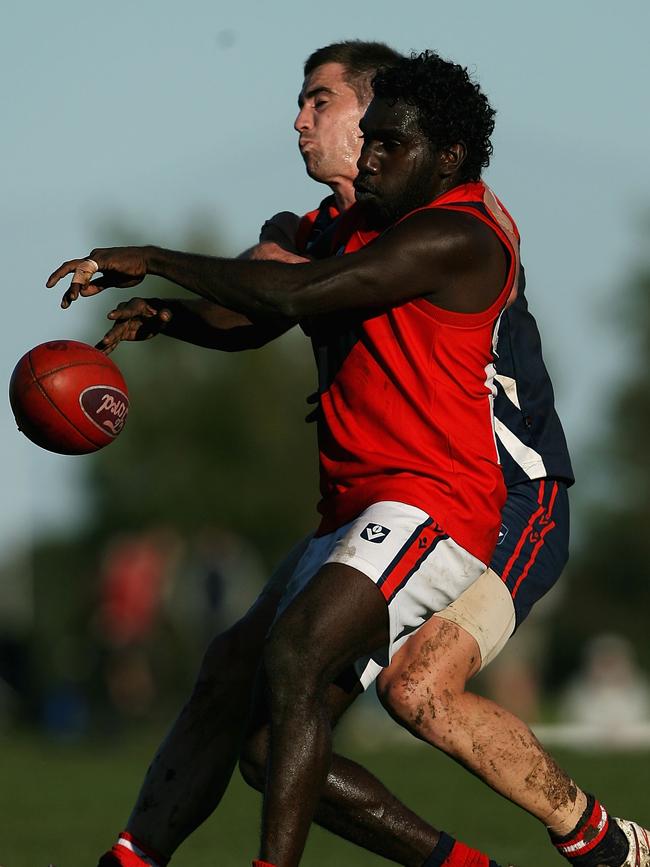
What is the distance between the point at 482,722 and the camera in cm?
595

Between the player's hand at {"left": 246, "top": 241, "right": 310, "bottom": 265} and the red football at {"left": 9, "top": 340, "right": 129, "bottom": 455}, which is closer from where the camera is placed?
the red football at {"left": 9, "top": 340, "right": 129, "bottom": 455}

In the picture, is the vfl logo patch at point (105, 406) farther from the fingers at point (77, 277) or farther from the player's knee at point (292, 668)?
the player's knee at point (292, 668)

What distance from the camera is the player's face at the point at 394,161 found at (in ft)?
19.0

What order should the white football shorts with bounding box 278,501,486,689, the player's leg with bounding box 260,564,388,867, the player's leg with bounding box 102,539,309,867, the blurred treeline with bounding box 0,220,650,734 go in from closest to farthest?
the player's leg with bounding box 260,564,388,867 < the white football shorts with bounding box 278,501,486,689 < the player's leg with bounding box 102,539,309,867 < the blurred treeline with bounding box 0,220,650,734

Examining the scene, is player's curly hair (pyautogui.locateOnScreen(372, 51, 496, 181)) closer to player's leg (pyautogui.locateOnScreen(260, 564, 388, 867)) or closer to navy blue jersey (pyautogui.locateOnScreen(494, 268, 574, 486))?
navy blue jersey (pyautogui.locateOnScreen(494, 268, 574, 486))

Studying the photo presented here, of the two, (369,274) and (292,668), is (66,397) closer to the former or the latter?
(369,274)

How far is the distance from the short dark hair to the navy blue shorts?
180cm

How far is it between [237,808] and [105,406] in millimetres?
5204

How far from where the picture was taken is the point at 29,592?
139ft

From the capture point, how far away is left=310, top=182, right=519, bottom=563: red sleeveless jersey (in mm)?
5621

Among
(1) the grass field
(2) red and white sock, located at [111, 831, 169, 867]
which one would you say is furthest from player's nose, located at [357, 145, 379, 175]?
(1) the grass field

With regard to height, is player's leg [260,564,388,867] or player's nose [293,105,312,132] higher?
player's nose [293,105,312,132]

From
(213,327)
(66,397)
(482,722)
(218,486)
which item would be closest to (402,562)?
(482,722)

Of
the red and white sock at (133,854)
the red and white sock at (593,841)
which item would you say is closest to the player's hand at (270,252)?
the red and white sock at (133,854)
